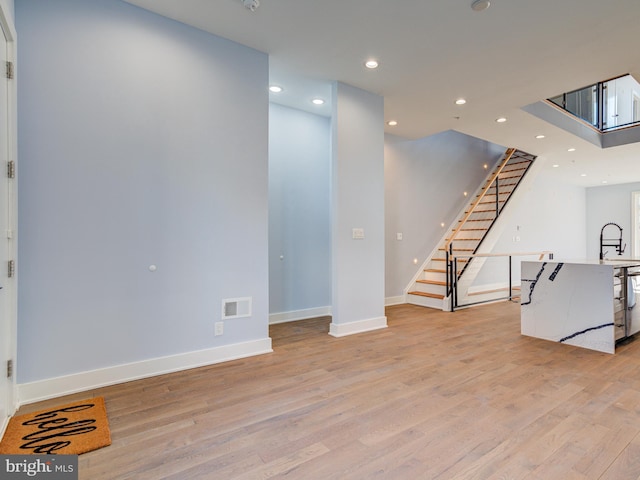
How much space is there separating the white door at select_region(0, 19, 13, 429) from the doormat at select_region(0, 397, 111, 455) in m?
0.16

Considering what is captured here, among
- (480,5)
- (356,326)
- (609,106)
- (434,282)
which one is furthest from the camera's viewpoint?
(609,106)

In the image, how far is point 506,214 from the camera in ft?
22.2

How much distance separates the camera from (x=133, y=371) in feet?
8.88

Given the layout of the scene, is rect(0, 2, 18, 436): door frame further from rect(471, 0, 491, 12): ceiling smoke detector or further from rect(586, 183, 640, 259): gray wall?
rect(586, 183, 640, 259): gray wall

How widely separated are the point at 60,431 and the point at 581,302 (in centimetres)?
461

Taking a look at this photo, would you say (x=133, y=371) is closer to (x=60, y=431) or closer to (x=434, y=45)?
(x=60, y=431)

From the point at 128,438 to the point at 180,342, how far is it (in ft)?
3.44

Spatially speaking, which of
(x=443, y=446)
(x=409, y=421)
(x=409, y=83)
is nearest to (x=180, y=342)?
(x=409, y=421)

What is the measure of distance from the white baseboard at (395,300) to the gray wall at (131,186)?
119 inches

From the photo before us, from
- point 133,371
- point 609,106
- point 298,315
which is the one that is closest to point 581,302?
point 298,315

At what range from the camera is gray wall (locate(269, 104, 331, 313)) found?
464 cm

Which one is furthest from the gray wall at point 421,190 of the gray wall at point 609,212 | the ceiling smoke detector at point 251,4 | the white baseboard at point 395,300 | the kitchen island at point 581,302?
the gray wall at point 609,212

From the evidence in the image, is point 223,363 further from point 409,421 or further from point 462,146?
point 462,146

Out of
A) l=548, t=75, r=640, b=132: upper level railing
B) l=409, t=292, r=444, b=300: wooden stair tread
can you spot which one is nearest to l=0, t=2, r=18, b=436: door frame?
l=409, t=292, r=444, b=300: wooden stair tread
